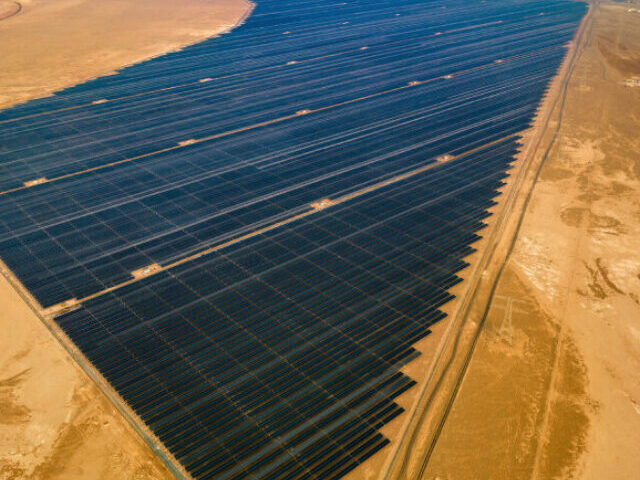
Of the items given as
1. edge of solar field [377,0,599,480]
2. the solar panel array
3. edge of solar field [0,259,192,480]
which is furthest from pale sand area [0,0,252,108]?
edge of solar field [377,0,599,480]

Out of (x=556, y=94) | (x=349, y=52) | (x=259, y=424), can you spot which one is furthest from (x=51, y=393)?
(x=349, y=52)

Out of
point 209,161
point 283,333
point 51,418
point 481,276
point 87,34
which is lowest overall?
point 51,418

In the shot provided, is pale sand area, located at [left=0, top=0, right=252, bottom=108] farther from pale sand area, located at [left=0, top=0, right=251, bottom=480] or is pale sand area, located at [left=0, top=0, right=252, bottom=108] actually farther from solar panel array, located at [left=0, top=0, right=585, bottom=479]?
pale sand area, located at [left=0, top=0, right=251, bottom=480]

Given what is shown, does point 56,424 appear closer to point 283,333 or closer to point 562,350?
point 283,333

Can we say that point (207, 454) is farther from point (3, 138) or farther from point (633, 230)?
point (3, 138)

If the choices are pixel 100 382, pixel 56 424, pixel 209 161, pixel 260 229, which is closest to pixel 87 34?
pixel 209 161

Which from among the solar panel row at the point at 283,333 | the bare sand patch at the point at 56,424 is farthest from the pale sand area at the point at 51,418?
the solar panel row at the point at 283,333
